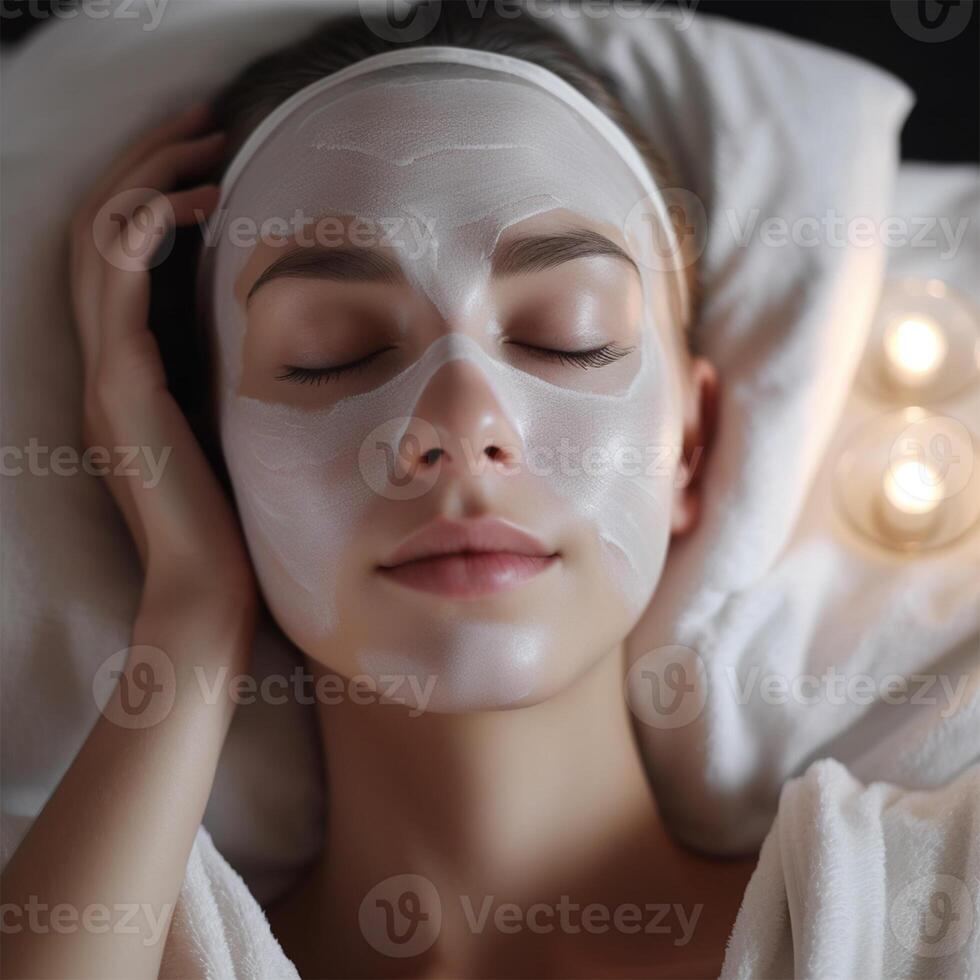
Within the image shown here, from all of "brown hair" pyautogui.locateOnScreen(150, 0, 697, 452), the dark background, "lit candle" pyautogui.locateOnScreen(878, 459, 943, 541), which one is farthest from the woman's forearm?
the dark background

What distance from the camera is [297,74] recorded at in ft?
4.01

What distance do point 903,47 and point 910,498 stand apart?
75 cm

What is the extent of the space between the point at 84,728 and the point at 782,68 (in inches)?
44.9

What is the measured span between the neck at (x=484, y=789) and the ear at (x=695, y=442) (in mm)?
196

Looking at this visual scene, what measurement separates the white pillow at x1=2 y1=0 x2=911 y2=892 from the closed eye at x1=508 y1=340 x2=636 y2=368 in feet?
0.96

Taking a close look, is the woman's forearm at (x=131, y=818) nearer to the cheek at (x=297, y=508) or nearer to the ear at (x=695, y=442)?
the cheek at (x=297, y=508)

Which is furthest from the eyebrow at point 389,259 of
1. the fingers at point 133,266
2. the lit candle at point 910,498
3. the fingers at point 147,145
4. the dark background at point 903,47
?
the dark background at point 903,47

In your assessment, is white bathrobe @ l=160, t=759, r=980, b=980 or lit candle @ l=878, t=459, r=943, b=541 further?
lit candle @ l=878, t=459, r=943, b=541

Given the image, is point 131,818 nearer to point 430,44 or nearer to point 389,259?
point 389,259

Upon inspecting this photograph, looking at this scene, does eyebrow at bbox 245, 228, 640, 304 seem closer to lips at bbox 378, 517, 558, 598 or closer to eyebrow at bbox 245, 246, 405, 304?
eyebrow at bbox 245, 246, 405, 304

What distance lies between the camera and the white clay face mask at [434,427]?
100 centimetres

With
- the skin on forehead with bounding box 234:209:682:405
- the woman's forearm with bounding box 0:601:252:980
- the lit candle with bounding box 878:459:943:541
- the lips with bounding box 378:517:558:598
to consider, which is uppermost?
the skin on forehead with bounding box 234:209:682:405

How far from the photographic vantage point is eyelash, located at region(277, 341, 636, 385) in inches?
41.4

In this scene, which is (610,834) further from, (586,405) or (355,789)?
(586,405)
